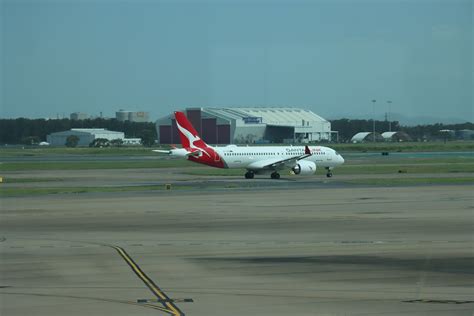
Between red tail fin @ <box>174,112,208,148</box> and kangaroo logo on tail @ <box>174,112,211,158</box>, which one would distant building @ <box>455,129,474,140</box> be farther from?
red tail fin @ <box>174,112,208,148</box>

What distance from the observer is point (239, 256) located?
27.2 meters

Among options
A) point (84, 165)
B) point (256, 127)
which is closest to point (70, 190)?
point (84, 165)

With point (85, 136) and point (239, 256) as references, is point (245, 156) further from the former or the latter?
point (85, 136)

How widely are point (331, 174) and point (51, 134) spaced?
11257 centimetres

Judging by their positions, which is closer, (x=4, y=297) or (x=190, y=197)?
(x=4, y=297)

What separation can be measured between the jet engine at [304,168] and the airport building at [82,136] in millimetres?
112372

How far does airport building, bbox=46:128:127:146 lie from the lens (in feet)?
606

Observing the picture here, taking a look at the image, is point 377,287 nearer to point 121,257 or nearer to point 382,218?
point 121,257

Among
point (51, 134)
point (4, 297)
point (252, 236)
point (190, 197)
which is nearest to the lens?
point (4, 297)

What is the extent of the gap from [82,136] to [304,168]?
119 meters

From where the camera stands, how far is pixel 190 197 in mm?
54375

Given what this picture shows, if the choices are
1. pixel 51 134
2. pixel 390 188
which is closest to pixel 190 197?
pixel 390 188

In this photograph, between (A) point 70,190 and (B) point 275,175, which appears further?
(B) point 275,175

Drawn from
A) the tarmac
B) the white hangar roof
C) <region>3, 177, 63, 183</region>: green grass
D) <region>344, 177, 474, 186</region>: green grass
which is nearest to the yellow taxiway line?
the tarmac
